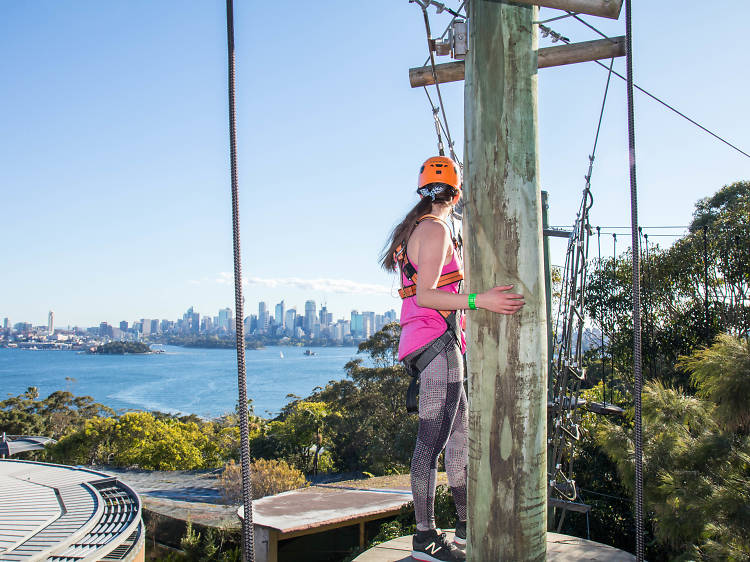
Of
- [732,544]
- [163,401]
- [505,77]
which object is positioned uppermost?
[505,77]

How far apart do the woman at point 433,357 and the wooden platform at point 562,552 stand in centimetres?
19

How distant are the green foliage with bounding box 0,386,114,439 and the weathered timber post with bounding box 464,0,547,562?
107 ft

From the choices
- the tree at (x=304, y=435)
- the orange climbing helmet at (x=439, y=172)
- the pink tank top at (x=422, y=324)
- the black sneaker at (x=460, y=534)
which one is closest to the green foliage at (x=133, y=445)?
the tree at (x=304, y=435)

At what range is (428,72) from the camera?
2.43m

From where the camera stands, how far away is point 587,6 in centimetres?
150

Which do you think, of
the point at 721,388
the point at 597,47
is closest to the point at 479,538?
the point at 597,47

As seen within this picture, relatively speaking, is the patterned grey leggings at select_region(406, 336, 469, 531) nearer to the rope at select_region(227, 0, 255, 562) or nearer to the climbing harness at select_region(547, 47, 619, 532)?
the rope at select_region(227, 0, 255, 562)

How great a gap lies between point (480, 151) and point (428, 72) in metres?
1.09

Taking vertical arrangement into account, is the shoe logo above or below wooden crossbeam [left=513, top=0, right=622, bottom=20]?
below

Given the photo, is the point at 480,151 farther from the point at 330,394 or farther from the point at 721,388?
the point at 330,394

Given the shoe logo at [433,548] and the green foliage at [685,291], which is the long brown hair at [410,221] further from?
the green foliage at [685,291]

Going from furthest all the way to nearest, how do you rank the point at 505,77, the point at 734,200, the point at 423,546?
1. the point at 734,200
2. the point at 423,546
3. the point at 505,77

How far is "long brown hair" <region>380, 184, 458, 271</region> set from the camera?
2.13 m

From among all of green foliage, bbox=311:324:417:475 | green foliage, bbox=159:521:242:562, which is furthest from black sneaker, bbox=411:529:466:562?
green foliage, bbox=311:324:417:475
